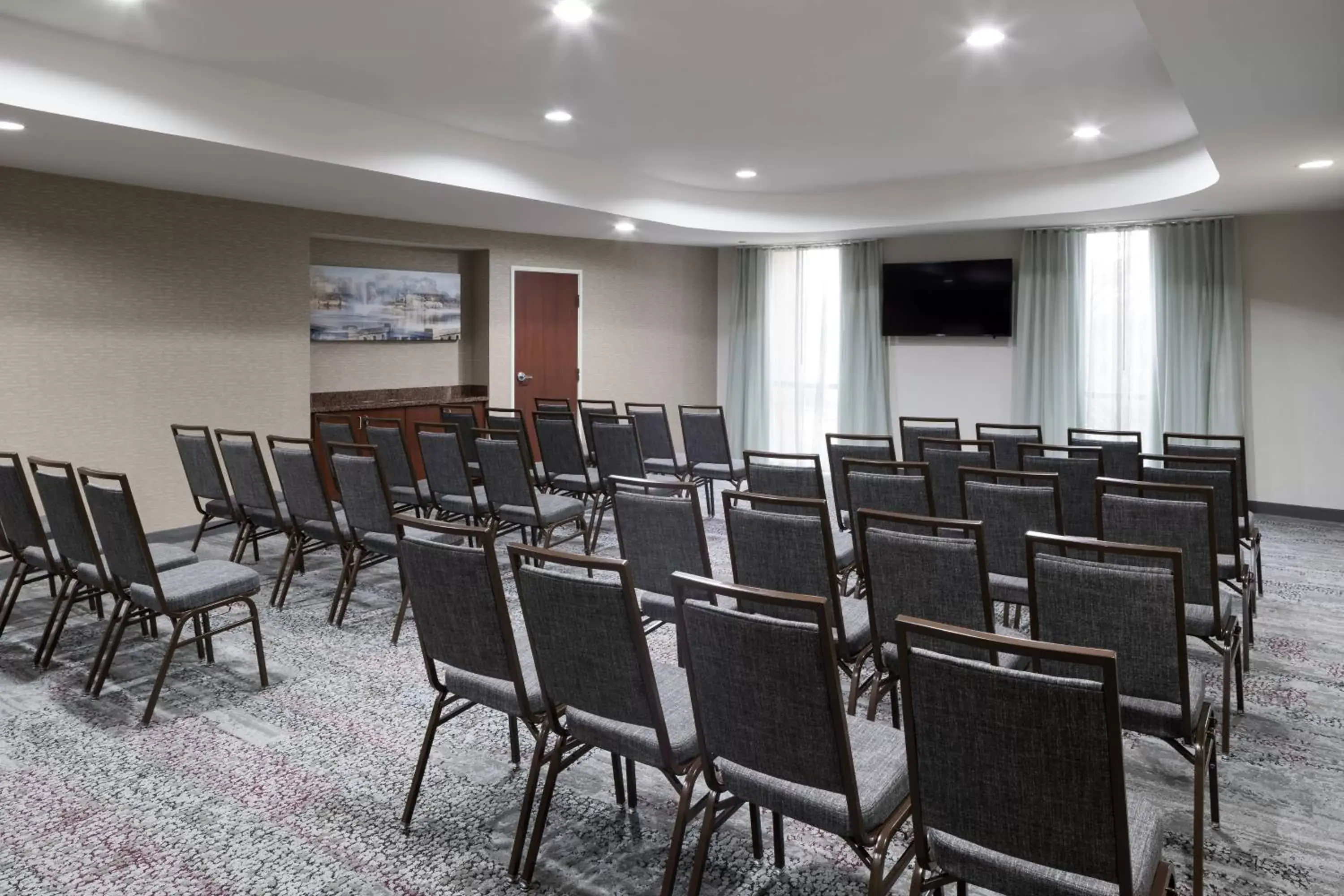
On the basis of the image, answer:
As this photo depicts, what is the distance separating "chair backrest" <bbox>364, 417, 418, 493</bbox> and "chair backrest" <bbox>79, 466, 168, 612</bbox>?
2.05m

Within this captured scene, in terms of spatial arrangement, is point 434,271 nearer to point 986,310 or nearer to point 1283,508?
point 986,310

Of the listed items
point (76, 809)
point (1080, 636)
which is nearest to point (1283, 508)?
point (1080, 636)

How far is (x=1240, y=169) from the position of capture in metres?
5.82

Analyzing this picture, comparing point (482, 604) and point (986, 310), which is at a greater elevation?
point (986, 310)

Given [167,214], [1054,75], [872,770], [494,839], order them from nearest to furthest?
[872,770]
[494,839]
[1054,75]
[167,214]

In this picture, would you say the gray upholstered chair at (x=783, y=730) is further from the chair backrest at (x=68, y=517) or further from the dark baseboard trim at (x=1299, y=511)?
the dark baseboard trim at (x=1299, y=511)

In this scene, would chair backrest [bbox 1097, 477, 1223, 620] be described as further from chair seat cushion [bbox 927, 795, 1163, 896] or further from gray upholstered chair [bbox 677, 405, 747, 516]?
gray upholstered chair [bbox 677, 405, 747, 516]

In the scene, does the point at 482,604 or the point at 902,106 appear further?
the point at 902,106

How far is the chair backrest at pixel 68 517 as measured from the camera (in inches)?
143

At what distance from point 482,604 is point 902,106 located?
4.90m

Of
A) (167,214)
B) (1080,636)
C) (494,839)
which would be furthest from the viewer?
(167,214)

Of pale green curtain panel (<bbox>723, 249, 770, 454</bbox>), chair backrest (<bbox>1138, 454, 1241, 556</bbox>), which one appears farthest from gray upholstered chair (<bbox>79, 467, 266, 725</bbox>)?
pale green curtain panel (<bbox>723, 249, 770, 454</bbox>)

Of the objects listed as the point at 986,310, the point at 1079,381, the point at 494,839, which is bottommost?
the point at 494,839

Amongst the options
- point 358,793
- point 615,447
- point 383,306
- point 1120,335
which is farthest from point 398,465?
point 1120,335
